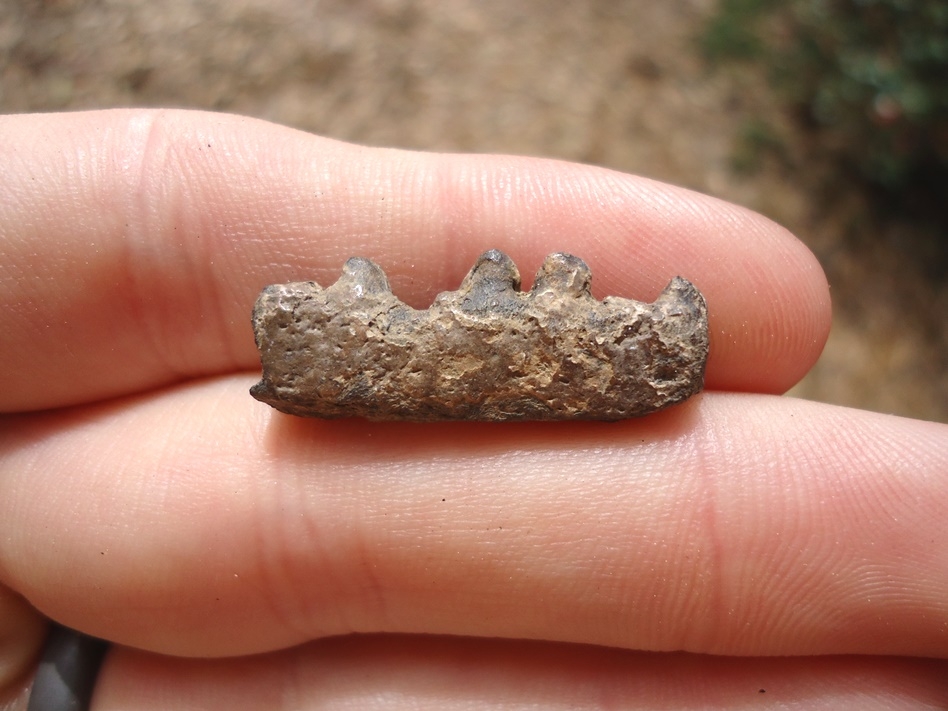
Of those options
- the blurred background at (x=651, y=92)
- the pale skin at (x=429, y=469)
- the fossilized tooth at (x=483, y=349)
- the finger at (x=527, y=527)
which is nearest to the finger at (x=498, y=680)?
the pale skin at (x=429, y=469)

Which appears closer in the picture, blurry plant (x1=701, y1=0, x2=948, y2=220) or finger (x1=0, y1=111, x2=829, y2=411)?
finger (x1=0, y1=111, x2=829, y2=411)

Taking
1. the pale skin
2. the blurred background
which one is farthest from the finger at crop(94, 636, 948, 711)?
the blurred background

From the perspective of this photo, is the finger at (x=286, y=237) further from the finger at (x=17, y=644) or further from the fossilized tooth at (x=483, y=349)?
the finger at (x=17, y=644)

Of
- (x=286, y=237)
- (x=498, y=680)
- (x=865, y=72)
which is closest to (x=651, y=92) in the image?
(x=865, y=72)

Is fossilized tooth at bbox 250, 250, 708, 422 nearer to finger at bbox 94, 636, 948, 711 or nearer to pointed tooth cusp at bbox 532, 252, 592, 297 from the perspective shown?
pointed tooth cusp at bbox 532, 252, 592, 297

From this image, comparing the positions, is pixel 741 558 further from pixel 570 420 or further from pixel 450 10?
pixel 450 10

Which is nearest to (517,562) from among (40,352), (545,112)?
(40,352)

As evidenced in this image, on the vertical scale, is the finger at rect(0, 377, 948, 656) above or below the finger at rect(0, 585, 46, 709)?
above

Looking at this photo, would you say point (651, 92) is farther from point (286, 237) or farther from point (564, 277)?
point (286, 237)
